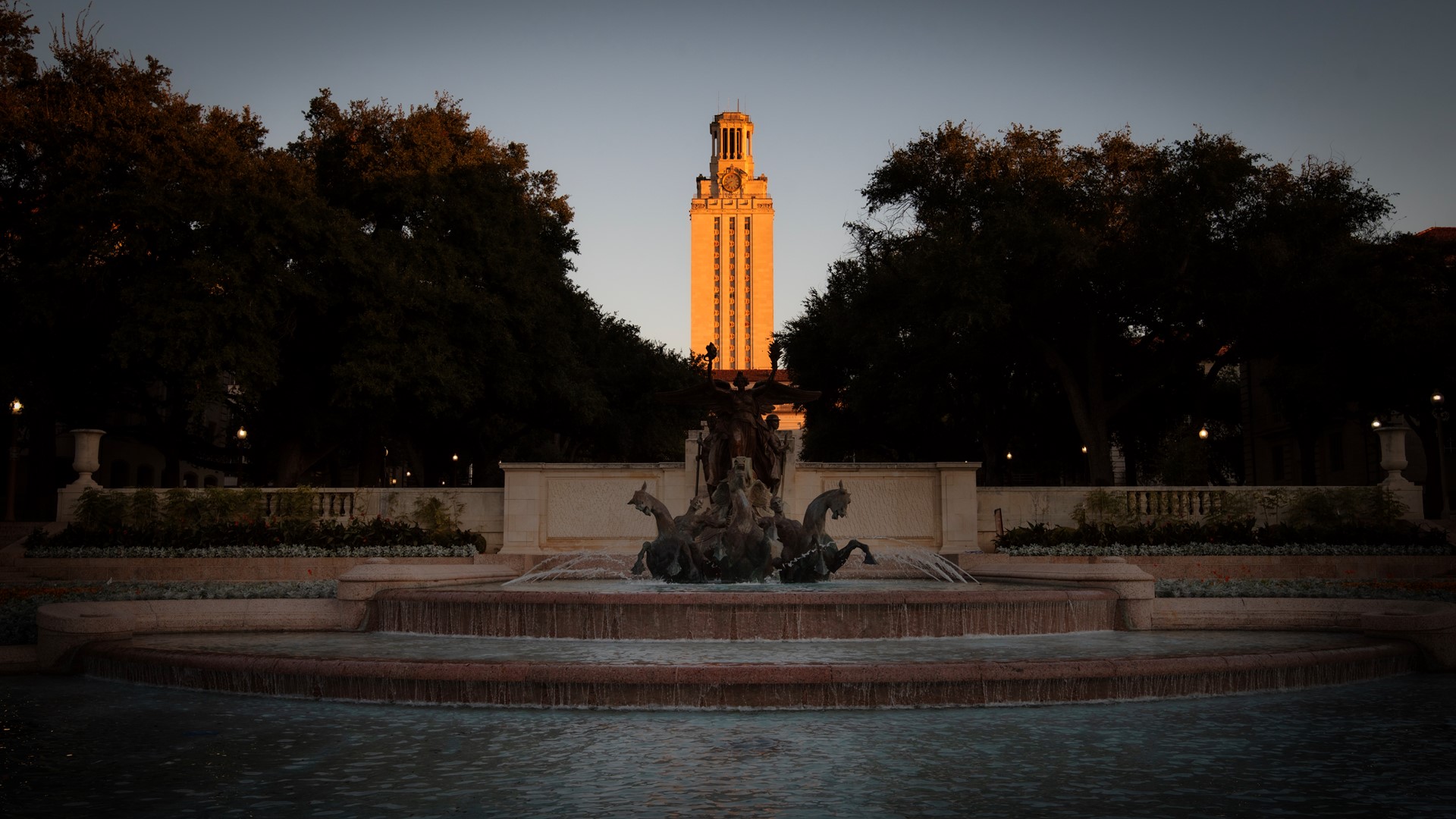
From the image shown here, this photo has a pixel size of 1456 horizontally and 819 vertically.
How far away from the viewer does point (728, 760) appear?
823 centimetres

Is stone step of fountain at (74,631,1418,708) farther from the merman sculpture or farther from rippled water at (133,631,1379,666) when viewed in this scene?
the merman sculpture

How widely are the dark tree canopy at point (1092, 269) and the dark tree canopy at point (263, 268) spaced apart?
11880 mm

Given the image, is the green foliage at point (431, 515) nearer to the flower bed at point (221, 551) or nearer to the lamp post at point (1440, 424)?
the flower bed at point (221, 551)

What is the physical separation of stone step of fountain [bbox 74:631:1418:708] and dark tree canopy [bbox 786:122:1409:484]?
23202 mm

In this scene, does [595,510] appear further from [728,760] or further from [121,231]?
[728,760]

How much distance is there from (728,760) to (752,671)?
2140 millimetres

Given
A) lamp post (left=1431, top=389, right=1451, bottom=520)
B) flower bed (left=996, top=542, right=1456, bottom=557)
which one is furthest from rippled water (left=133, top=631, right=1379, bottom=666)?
lamp post (left=1431, top=389, right=1451, bottom=520)

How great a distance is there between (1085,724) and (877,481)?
2000 centimetres

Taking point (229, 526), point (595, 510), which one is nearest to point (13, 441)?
point (229, 526)

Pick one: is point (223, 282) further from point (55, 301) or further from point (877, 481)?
point (877, 481)

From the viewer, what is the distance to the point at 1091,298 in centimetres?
3856

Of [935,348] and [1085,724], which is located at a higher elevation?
[935,348]

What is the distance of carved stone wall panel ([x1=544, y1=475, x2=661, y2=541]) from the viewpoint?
95.7 ft

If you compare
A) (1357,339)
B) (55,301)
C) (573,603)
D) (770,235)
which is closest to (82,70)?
(55,301)
